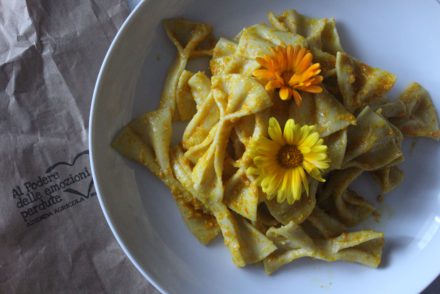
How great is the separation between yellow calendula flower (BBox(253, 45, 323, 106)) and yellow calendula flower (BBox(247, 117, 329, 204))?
0.48 feet

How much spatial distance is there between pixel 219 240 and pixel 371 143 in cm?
84

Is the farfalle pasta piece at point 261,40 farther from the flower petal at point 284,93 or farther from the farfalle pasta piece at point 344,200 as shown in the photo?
the farfalle pasta piece at point 344,200

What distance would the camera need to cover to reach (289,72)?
82.1 inches

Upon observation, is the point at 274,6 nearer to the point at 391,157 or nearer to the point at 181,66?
the point at 181,66

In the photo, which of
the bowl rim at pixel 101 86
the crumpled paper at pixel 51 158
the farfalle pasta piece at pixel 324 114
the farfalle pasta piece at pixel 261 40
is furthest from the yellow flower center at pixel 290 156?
the crumpled paper at pixel 51 158

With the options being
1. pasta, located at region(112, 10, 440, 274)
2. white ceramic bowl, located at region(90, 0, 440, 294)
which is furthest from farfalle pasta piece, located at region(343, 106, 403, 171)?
white ceramic bowl, located at region(90, 0, 440, 294)

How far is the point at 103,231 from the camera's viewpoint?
2562mm

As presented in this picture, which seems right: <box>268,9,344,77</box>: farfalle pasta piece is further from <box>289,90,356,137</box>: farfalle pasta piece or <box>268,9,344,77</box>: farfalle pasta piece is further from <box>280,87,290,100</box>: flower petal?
<box>280,87,290,100</box>: flower petal

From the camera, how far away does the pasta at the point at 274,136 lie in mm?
2098

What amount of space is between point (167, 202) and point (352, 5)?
1.31 m

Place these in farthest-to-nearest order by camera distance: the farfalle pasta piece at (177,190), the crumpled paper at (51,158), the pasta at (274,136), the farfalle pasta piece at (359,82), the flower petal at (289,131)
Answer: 1. the crumpled paper at (51,158)
2. the farfalle pasta piece at (177,190)
3. the farfalle pasta piece at (359,82)
4. the pasta at (274,136)
5. the flower petal at (289,131)

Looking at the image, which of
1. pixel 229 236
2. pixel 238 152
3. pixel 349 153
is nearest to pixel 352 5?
pixel 349 153

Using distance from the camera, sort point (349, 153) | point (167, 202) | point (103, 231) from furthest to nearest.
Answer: point (103, 231) → point (167, 202) → point (349, 153)

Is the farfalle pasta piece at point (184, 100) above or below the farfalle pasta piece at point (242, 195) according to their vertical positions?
above
